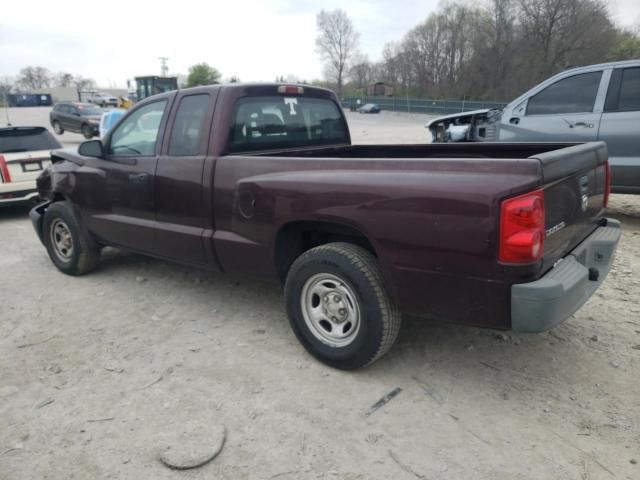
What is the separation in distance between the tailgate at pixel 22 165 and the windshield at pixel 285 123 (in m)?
5.19

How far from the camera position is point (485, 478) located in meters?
2.21

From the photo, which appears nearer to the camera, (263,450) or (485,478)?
(485,478)

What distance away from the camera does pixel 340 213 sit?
113 inches

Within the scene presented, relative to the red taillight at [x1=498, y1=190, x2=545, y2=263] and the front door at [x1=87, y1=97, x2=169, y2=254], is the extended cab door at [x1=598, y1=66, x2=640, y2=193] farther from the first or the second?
the front door at [x1=87, y1=97, x2=169, y2=254]

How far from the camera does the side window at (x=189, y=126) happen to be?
374 centimetres

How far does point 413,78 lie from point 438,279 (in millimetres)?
73089

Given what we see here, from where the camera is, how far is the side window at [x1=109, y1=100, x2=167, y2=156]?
13.6 feet

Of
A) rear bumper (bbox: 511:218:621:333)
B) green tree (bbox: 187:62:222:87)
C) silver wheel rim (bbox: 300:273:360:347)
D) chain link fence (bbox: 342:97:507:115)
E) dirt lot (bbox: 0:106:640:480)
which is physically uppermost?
green tree (bbox: 187:62:222:87)

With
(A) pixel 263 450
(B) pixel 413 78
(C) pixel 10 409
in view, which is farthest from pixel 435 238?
(B) pixel 413 78

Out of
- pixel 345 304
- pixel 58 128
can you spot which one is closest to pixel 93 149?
pixel 345 304

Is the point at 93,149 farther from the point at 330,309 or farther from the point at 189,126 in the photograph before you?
the point at 330,309

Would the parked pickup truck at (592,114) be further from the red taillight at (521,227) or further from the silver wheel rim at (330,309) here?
the silver wheel rim at (330,309)

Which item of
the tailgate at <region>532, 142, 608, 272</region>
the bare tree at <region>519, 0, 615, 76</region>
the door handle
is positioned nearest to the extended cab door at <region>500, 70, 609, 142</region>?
the tailgate at <region>532, 142, 608, 272</region>

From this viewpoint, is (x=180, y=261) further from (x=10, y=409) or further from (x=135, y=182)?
(x=10, y=409)
